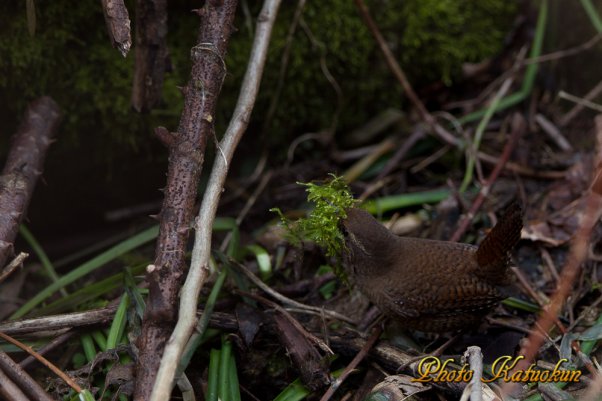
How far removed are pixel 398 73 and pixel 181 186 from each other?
5.98 ft

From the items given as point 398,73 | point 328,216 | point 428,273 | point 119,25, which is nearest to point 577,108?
point 398,73

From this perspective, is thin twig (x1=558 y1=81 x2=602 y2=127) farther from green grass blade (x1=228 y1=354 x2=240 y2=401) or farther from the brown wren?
green grass blade (x1=228 y1=354 x2=240 y2=401)

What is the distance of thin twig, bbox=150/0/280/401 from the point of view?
1793 mm

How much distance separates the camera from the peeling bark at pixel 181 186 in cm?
202

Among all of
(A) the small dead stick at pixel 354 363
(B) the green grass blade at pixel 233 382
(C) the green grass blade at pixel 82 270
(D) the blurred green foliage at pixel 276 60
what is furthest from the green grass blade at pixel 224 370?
(D) the blurred green foliage at pixel 276 60

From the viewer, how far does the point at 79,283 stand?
310cm

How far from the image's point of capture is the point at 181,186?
2.21 metres

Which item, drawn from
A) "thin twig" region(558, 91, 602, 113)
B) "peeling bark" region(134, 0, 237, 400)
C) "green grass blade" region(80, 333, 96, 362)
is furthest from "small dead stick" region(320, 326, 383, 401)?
"thin twig" region(558, 91, 602, 113)

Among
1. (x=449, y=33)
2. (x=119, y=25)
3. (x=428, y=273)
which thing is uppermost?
(x=119, y=25)

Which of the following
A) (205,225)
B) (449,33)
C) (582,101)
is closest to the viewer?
(205,225)

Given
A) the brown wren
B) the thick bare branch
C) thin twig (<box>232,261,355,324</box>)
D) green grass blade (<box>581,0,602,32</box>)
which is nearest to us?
the thick bare branch

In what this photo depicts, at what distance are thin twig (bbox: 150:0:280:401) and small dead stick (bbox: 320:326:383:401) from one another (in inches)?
24.2

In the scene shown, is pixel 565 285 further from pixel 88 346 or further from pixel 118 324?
pixel 88 346

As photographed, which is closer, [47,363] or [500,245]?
[47,363]
